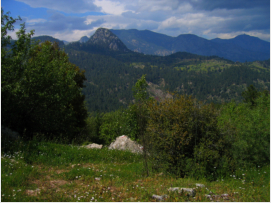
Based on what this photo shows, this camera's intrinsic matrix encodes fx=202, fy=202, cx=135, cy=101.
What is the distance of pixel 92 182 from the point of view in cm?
690

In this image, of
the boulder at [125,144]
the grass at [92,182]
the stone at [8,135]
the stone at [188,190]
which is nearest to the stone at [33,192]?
the grass at [92,182]

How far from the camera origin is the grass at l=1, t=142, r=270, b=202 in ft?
18.8

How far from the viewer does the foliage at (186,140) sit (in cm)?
770

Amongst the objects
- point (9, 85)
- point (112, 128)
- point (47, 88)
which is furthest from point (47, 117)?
point (112, 128)

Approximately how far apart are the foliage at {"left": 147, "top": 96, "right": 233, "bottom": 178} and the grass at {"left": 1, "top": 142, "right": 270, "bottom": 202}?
1.78ft

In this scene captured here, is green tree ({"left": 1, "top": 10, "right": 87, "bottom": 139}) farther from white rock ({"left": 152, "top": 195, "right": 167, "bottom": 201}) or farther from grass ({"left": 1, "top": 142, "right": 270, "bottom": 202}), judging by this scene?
white rock ({"left": 152, "top": 195, "right": 167, "bottom": 201})

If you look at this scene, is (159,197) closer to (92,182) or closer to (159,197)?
(159,197)

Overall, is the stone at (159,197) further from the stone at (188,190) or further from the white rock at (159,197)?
the stone at (188,190)

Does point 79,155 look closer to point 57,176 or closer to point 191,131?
point 57,176

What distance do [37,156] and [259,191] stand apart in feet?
28.7

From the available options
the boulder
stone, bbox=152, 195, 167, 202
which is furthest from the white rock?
the boulder

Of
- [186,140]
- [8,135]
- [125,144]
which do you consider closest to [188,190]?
[186,140]

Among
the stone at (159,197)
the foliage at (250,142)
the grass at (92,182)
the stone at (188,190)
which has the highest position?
the foliage at (250,142)

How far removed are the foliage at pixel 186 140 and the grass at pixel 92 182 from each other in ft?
1.78
